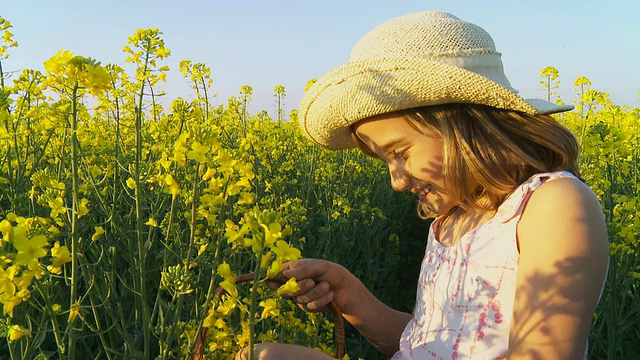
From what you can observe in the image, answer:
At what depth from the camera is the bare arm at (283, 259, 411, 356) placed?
1579 millimetres

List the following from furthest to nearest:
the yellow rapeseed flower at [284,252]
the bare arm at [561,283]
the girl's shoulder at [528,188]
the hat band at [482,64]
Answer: the hat band at [482,64] < the girl's shoulder at [528,188] < the bare arm at [561,283] < the yellow rapeseed flower at [284,252]

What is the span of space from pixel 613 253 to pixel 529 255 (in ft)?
3.91

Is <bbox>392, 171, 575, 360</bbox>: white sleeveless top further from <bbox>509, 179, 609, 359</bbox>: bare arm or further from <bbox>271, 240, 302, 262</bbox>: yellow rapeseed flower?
<bbox>271, 240, 302, 262</bbox>: yellow rapeseed flower

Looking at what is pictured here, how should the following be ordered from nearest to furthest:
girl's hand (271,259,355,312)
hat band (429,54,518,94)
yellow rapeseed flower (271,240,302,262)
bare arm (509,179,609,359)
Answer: yellow rapeseed flower (271,240,302,262) → bare arm (509,179,609,359) → hat band (429,54,518,94) → girl's hand (271,259,355,312)

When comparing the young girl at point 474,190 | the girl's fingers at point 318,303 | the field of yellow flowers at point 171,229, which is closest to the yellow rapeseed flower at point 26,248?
the field of yellow flowers at point 171,229

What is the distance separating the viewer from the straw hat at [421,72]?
53.7 inches

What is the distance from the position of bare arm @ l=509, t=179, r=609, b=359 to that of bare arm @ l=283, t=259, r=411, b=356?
0.57 meters

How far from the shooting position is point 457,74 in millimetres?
1346

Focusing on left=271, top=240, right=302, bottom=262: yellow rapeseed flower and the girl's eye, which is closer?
left=271, top=240, right=302, bottom=262: yellow rapeseed flower

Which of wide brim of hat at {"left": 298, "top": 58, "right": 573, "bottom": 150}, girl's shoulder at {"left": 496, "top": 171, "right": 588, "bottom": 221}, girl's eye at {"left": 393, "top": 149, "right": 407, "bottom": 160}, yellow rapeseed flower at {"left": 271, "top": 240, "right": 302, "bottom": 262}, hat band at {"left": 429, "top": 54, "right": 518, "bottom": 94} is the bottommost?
yellow rapeseed flower at {"left": 271, "top": 240, "right": 302, "bottom": 262}

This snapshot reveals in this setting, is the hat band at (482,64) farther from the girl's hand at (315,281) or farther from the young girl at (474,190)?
the girl's hand at (315,281)

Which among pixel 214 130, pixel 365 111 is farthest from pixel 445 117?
pixel 214 130

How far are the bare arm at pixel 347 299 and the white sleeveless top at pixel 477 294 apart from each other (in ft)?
0.77

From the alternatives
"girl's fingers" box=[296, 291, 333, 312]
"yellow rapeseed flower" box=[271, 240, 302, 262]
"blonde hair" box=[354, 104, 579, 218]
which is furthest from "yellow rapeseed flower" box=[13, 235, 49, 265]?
"blonde hair" box=[354, 104, 579, 218]
